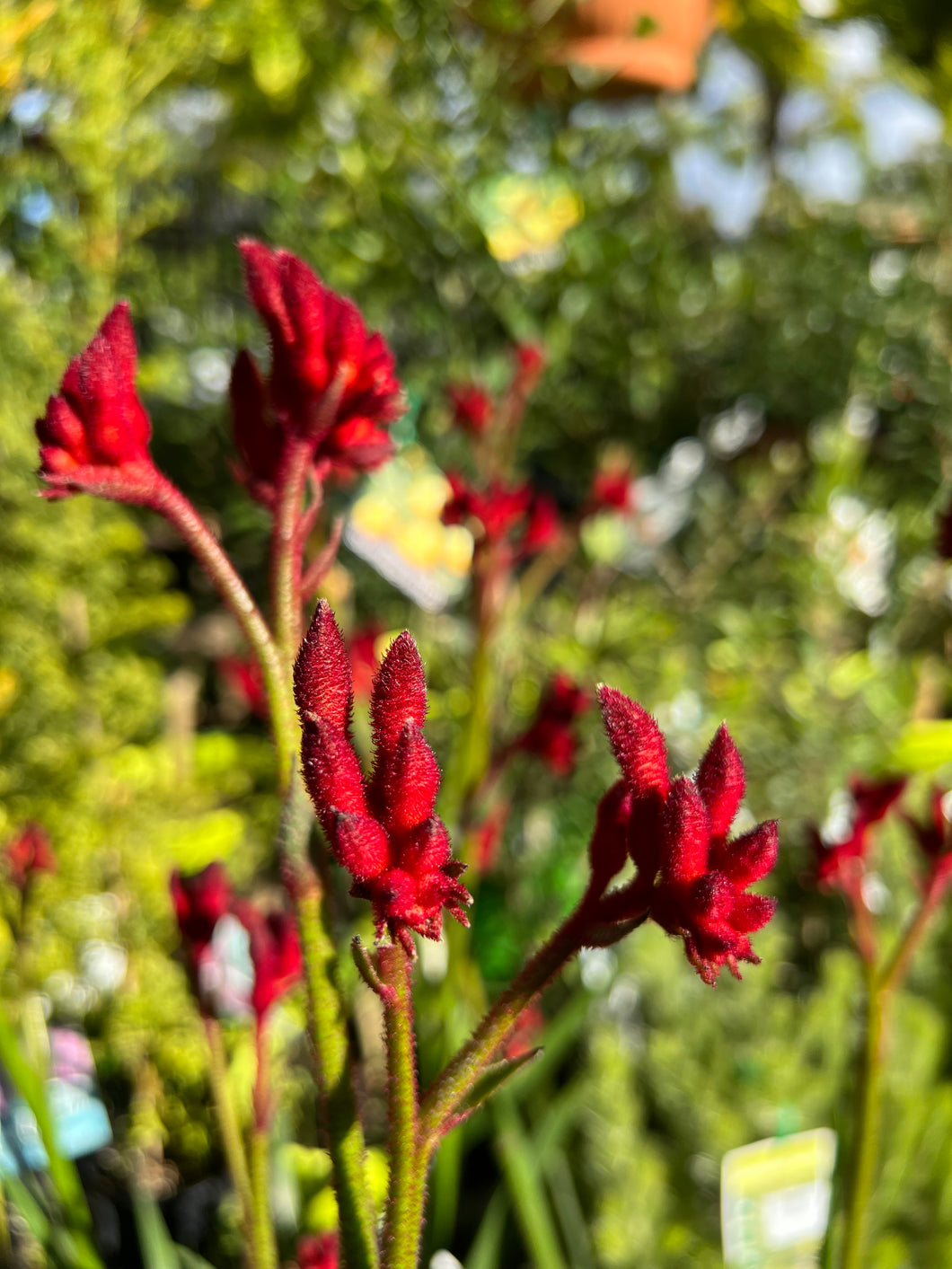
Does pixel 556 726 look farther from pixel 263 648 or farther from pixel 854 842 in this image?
pixel 263 648

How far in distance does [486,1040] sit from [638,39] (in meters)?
1.22

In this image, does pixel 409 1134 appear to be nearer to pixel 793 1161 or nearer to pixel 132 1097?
pixel 793 1161

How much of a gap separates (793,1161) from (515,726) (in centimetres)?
60

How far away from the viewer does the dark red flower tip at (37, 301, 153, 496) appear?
11.3 inches

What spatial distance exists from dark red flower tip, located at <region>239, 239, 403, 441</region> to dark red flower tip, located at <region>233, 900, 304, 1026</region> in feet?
0.81

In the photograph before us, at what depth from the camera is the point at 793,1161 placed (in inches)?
25.4

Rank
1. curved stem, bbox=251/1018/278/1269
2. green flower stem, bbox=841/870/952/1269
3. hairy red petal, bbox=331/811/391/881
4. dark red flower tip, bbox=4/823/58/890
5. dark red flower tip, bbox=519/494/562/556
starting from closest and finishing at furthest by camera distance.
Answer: hairy red petal, bbox=331/811/391/881 < curved stem, bbox=251/1018/278/1269 < green flower stem, bbox=841/870/952/1269 < dark red flower tip, bbox=4/823/58/890 < dark red flower tip, bbox=519/494/562/556

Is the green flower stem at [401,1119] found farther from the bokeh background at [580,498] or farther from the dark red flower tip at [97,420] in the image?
the bokeh background at [580,498]

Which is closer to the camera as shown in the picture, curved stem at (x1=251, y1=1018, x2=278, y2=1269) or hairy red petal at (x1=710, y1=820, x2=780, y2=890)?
hairy red petal at (x1=710, y1=820, x2=780, y2=890)

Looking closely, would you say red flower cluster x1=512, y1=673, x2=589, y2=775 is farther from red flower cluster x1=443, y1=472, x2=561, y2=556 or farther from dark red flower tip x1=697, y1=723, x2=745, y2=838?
dark red flower tip x1=697, y1=723, x2=745, y2=838

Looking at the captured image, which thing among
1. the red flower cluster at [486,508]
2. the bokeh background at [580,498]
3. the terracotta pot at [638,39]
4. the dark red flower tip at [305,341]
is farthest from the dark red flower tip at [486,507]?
the terracotta pot at [638,39]

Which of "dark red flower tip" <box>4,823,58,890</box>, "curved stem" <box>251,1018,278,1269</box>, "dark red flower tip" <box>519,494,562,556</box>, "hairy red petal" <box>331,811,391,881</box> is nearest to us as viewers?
"hairy red petal" <box>331,811,391,881</box>

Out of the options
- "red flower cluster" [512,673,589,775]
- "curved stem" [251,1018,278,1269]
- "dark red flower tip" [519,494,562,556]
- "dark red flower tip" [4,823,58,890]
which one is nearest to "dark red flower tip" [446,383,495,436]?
"dark red flower tip" [519,494,562,556]

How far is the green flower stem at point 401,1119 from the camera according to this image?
0.77ft
